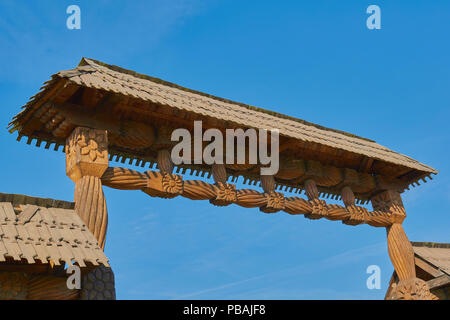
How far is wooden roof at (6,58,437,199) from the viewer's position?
21.9 feet

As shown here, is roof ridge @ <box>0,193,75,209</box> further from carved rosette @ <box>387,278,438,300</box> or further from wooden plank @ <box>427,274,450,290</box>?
wooden plank @ <box>427,274,450,290</box>

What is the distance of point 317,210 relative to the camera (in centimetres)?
870

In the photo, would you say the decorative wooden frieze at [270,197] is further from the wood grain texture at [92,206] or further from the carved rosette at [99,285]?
the carved rosette at [99,285]

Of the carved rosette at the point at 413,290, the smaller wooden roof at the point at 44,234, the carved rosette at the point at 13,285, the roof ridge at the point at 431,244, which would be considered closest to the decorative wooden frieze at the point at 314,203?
the carved rosette at the point at 413,290

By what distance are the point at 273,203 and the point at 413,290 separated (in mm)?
3173

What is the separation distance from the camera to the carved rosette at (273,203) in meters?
8.13

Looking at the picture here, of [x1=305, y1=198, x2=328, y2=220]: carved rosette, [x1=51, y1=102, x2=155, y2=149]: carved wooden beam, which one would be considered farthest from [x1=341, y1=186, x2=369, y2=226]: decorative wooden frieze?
[x1=51, y1=102, x2=155, y2=149]: carved wooden beam

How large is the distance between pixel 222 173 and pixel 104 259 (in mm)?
2984

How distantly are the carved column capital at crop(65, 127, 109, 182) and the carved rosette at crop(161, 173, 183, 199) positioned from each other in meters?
0.94

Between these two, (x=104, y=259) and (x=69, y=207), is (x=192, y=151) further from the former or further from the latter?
(x=104, y=259)

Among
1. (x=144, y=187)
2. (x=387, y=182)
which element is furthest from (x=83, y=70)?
(x=387, y=182)

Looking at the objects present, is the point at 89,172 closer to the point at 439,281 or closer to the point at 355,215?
the point at 355,215

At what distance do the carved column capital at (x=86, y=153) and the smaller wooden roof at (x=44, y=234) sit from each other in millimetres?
543
